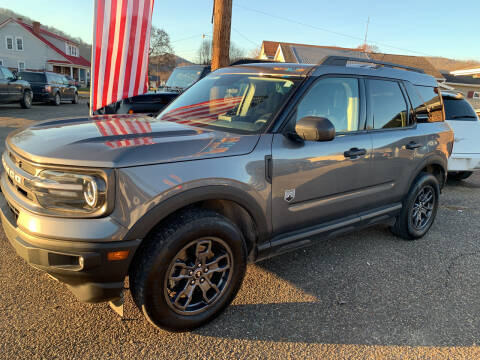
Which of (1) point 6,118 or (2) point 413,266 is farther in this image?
(1) point 6,118

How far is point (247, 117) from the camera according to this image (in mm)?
3051

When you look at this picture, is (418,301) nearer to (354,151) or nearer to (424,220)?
(354,151)

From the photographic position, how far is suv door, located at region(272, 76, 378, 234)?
2.83m

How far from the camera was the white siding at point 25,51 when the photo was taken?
4503cm

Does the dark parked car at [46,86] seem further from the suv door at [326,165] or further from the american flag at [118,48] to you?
the suv door at [326,165]

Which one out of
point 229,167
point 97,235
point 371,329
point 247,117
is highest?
point 247,117

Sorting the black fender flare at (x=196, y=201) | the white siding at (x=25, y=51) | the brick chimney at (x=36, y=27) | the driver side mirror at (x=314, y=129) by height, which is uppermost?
the brick chimney at (x=36, y=27)

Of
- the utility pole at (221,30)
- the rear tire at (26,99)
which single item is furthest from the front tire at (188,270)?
the rear tire at (26,99)

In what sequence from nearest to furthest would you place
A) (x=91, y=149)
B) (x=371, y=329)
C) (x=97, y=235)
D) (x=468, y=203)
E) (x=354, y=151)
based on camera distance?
(x=97, y=235)
(x=91, y=149)
(x=371, y=329)
(x=354, y=151)
(x=468, y=203)

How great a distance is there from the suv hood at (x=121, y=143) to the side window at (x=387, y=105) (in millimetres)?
1559

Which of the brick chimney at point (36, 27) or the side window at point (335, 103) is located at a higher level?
the brick chimney at point (36, 27)

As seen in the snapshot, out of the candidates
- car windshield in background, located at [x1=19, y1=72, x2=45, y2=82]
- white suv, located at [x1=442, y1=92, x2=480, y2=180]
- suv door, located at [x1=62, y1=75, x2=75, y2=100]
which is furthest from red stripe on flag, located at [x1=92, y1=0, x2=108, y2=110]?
suv door, located at [x1=62, y1=75, x2=75, y2=100]

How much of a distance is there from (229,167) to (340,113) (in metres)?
1.40

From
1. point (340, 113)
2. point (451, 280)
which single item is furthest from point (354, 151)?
point (451, 280)
